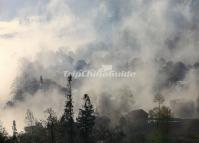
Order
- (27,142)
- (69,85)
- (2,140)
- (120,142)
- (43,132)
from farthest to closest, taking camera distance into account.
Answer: (120,142) < (43,132) < (27,142) < (69,85) < (2,140)

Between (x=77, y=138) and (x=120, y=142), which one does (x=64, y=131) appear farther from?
(x=120, y=142)

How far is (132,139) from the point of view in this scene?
653 feet

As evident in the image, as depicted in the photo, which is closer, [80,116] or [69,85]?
[69,85]

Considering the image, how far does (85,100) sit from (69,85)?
16871mm

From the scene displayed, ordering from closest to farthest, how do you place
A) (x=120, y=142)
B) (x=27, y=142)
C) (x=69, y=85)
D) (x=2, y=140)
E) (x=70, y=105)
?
(x=2, y=140)
(x=70, y=105)
(x=69, y=85)
(x=27, y=142)
(x=120, y=142)

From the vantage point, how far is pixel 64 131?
527 feet

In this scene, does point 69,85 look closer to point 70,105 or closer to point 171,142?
point 70,105

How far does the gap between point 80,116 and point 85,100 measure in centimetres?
700

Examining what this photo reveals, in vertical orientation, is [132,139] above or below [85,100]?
below

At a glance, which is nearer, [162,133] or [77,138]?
[162,133]

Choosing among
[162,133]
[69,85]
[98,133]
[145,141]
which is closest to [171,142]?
[145,141]

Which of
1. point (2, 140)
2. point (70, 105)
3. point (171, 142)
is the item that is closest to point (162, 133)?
point (70, 105)

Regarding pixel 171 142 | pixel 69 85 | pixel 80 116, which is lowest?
pixel 171 142

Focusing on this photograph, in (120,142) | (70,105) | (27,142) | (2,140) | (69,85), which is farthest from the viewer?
(120,142)
